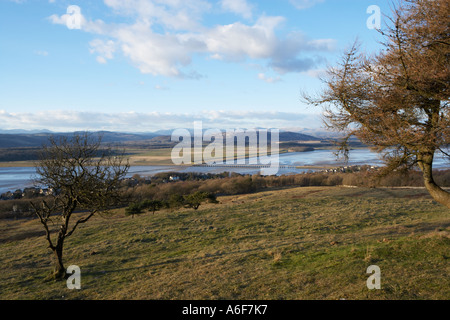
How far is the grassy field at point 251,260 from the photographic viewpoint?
7.25 metres

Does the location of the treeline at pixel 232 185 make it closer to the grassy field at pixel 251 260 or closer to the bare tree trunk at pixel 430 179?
the grassy field at pixel 251 260

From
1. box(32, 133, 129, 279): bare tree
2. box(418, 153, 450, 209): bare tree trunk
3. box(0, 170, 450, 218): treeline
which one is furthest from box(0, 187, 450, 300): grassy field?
box(0, 170, 450, 218): treeline

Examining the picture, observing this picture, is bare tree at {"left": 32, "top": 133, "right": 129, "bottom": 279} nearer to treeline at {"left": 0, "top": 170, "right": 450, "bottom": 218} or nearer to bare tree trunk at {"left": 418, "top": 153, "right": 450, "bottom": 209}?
bare tree trunk at {"left": 418, "top": 153, "right": 450, "bottom": 209}

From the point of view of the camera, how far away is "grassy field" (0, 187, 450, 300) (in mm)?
7254

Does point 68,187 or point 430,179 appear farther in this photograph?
point 68,187

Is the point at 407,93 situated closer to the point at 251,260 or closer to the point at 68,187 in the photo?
the point at 251,260

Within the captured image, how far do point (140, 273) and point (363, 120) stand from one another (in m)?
9.08

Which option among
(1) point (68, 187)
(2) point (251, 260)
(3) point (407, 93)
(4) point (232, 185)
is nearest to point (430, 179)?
(3) point (407, 93)

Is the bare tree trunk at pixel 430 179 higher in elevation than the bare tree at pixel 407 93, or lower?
lower

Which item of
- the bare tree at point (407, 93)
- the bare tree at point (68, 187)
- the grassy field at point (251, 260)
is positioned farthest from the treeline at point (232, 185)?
the bare tree at point (407, 93)

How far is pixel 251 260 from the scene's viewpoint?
10750 millimetres
